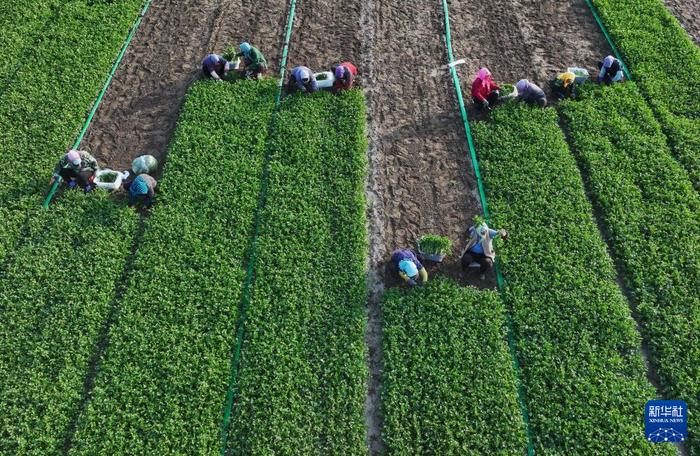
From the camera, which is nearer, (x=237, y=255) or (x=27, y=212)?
(x=237, y=255)

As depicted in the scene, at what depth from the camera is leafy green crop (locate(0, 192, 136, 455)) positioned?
8500mm

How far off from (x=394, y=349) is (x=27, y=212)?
27.2 ft

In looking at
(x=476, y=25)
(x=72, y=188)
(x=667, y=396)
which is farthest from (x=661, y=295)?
(x=72, y=188)

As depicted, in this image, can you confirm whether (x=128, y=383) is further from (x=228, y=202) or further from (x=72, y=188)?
(x=72, y=188)

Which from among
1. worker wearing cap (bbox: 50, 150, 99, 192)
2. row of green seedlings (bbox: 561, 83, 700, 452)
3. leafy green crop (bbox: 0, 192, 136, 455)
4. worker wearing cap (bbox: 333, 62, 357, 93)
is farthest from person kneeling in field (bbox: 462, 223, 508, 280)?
worker wearing cap (bbox: 50, 150, 99, 192)

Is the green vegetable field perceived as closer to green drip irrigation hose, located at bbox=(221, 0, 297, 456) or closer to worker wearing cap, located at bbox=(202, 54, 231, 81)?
green drip irrigation hose, located at bbox=(221, 0, 297, 456)

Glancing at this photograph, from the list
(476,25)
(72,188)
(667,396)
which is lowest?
(667,396)

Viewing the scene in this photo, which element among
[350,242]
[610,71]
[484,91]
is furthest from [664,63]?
[350,242]

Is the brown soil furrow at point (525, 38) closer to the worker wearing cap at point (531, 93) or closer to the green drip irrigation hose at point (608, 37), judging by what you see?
the green drip irrigation hose at point (608, 37)

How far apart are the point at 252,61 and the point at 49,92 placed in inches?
206

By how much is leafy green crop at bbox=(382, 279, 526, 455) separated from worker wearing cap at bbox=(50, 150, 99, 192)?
→ 700 centimetres

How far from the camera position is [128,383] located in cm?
876

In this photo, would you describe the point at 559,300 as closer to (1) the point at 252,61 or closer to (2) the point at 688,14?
(1) the point at 252,61

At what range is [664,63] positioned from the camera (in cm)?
1346
